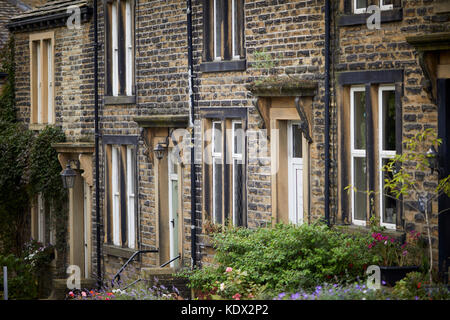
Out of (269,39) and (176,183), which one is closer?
(269,39)

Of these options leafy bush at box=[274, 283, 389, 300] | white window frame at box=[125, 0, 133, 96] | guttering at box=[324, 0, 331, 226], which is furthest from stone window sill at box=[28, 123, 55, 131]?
leafy bush at box=[274, 283, 389, 300]

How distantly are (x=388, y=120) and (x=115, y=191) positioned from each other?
9672 mm

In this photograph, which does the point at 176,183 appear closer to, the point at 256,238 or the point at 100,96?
the point at 100,96

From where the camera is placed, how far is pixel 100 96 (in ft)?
73.3

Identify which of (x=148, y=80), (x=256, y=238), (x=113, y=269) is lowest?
(x=113, y=269)

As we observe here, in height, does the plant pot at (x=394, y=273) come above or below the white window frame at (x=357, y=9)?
below

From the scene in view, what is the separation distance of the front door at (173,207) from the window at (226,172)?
1.74 metres

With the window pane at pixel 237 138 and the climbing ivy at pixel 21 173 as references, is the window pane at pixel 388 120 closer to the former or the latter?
the window pane at pixel 237 138

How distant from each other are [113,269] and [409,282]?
1149cm

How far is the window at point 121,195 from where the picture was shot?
21.3 metres

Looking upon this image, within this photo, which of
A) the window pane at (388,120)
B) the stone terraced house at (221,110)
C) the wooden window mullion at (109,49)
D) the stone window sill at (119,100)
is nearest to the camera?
the stone terraced house at (221,110)

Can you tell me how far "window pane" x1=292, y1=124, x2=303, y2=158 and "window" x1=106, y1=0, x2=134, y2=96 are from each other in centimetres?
587

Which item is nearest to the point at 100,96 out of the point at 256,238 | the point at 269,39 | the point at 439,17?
the point at 269,39

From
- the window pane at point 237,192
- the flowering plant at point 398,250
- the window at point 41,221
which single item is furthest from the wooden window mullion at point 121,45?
the flowering plant at point 398,250
